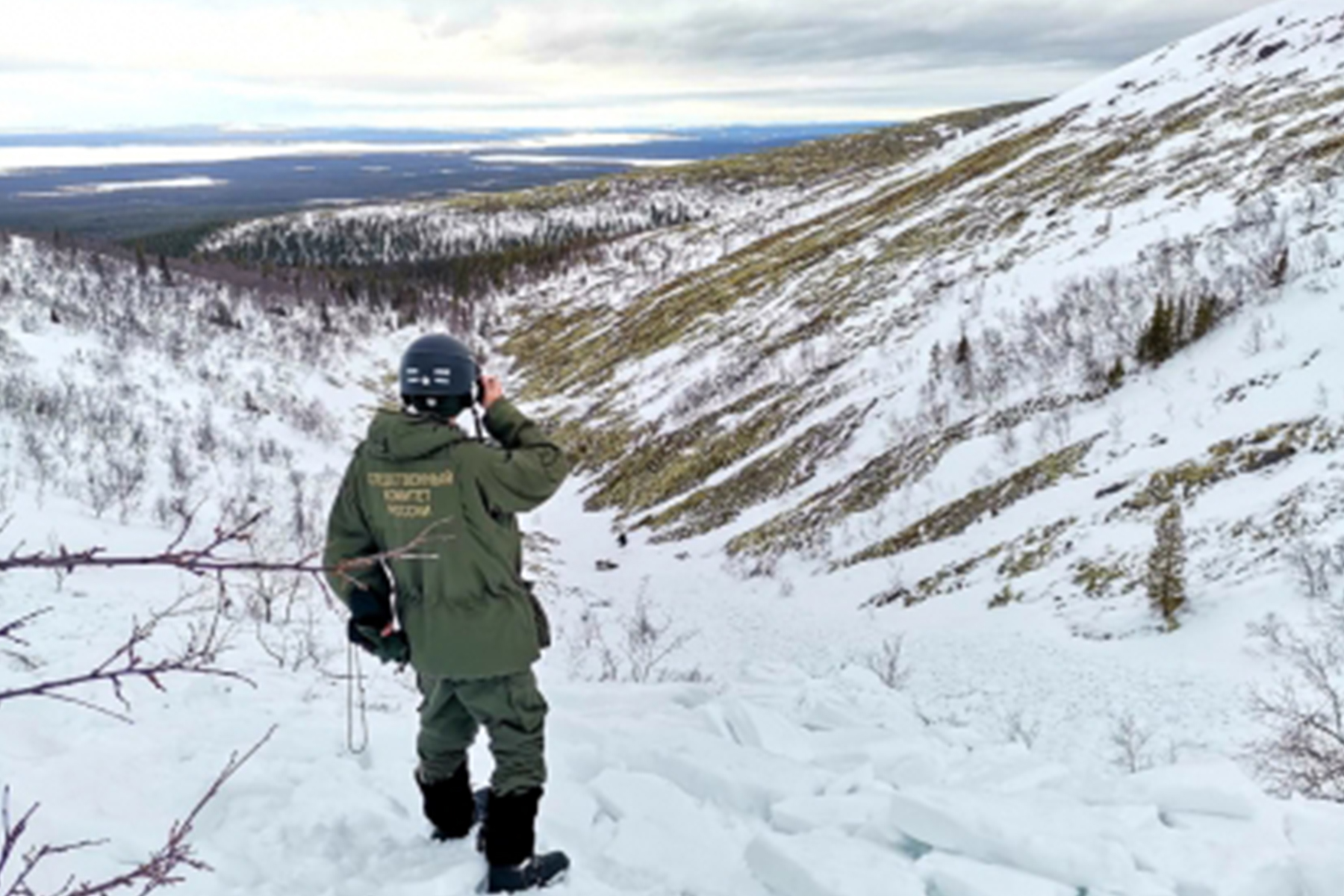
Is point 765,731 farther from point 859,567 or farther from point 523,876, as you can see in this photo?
point 859,567

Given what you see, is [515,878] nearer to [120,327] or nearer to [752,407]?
[752,407]

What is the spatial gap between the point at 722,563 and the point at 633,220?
433 feet

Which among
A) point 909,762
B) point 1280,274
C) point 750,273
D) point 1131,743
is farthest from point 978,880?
point 750,273

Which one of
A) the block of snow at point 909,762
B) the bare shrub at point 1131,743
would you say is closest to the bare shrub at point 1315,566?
the bare shrub at point 1131,743

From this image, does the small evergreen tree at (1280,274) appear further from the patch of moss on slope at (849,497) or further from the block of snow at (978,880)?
the block of snow at (978,880)

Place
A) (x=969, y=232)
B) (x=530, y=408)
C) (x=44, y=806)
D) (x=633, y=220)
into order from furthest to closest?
(x=633, y=220) → (x=530, y=408) → (x=969, y=232) → (x=44, y=806)

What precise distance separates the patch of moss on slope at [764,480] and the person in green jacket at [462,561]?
481 inches

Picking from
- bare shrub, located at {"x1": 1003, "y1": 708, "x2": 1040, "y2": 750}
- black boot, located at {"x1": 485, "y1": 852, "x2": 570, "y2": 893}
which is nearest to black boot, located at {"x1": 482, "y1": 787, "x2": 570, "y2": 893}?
black boot, located at {"x1": 485, "y1": 852, "x2": 570, "y2": 893}

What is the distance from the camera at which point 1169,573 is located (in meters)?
6.69

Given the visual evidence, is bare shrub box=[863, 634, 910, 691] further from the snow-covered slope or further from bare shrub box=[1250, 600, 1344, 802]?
bare shrub box=[1250, 600, 1344, 802]

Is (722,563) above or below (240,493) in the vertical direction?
below

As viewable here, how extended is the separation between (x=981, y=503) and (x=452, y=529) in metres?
8.96

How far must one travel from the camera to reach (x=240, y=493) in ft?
46.5

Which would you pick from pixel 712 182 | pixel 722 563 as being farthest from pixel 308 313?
pixel 712 182
